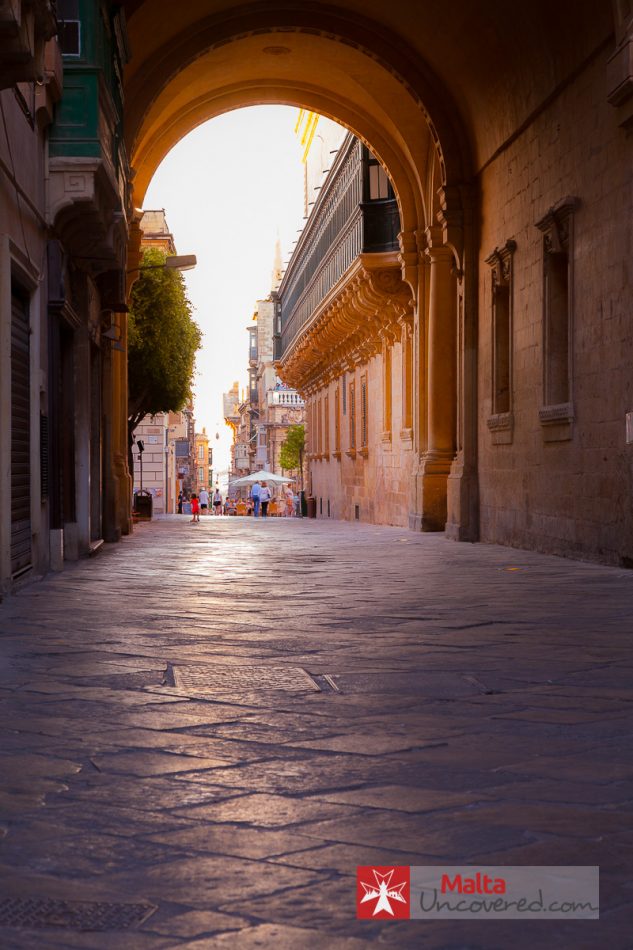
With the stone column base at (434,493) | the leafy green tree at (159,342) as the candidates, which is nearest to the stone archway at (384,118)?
the stone column base at (434,493)

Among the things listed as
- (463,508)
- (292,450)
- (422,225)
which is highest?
(422,225)

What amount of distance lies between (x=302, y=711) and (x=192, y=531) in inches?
790

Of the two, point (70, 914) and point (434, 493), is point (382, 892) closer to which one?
point (70, 914)

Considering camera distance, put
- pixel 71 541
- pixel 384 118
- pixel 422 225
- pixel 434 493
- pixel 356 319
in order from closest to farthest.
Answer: pixel 71 541
pixel 434 493
pixel 384 118
pixel 422 225
pixel 356 319

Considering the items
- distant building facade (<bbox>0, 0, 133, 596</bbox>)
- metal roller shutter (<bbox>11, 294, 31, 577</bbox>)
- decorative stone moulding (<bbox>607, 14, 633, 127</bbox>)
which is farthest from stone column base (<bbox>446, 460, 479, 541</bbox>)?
metal roller shutter (<bbox>11, 294, 31, 577</bbox>)

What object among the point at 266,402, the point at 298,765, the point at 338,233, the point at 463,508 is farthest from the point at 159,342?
the point at 266,402

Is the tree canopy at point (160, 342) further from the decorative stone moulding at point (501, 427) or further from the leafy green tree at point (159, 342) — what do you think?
the decorative stone moulding at point (501, 427)

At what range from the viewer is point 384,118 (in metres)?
24.5

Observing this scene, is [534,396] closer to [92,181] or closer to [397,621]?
[92,181]

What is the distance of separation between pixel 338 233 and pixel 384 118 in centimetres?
944

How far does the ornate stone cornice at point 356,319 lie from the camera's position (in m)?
27.7

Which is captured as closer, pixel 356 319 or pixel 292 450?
pixel 356 319

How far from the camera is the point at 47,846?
3.23m

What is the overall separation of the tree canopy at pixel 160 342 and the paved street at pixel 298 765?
27393mm
